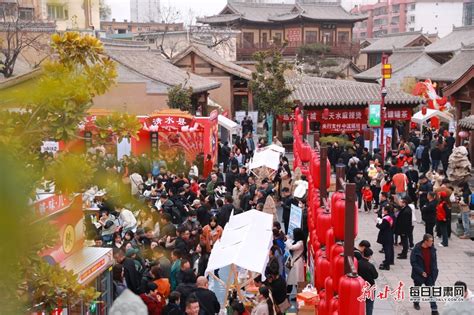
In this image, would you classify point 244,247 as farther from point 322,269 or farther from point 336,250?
point 336,250

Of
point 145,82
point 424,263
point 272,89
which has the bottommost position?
point 424,263

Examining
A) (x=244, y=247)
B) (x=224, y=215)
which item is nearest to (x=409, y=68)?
(x=224, y=215)

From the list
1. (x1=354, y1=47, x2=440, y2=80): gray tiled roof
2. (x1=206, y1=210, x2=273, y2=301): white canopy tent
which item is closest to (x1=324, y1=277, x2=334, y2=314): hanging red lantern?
(x1=206, y1=210, x2=273, y2=301): white canopy tent

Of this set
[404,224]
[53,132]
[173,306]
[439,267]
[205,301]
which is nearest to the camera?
[53,132]

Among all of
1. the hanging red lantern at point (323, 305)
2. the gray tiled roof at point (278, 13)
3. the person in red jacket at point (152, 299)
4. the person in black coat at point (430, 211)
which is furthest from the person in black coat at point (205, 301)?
the gray tiled roof at point (278, 13)

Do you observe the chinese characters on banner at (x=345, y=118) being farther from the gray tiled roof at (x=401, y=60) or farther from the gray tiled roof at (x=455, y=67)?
the gray tiled roof at (x=401, y=60)

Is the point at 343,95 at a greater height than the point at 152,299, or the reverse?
the point at 343,95

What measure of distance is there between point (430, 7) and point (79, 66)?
269 feet

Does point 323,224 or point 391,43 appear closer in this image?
point 323,224

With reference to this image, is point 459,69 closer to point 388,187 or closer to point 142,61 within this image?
point 142,61

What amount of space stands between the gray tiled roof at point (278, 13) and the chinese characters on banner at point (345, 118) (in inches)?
1005

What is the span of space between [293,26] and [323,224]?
144ft

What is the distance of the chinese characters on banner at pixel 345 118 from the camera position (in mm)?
24984

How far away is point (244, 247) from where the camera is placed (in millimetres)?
8711
